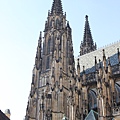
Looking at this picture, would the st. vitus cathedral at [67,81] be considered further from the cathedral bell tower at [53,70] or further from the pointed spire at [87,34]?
the pointed spire at [87,34]

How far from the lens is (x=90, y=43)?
41406 millimetres

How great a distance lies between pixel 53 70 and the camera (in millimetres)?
28328

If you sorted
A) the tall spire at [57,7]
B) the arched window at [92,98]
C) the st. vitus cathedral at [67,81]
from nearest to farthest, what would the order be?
1. the st. vitus cathedral at [67,81]
2. the arched window at [92,98]
3. the tall spire at [57,7]

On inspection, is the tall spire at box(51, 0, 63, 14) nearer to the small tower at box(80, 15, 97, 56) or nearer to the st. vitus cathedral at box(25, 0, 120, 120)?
the st. vitus cathedral at box(25, 0, 120, 120)

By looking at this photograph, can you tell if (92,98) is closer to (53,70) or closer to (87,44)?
(53,70)

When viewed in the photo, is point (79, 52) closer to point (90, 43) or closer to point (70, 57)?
point (90, 43)

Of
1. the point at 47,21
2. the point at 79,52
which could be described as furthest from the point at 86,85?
the point at 79,52

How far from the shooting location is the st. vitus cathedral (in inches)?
882

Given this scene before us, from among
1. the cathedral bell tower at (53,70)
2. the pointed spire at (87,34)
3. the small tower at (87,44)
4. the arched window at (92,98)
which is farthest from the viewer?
the pointed spire at (87,34)

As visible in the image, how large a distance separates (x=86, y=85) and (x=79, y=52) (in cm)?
1498

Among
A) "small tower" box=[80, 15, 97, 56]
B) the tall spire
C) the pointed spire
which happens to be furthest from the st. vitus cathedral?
the pointed spire

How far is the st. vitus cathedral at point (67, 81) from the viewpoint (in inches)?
882

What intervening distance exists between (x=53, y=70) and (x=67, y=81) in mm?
2587

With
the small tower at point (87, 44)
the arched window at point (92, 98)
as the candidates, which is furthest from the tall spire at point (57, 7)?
the arched window at point (92, 98)
